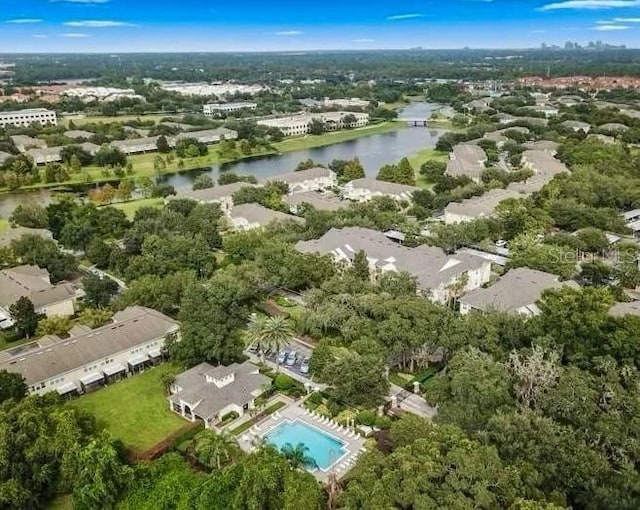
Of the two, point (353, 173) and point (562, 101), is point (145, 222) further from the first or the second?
point (562, 101)

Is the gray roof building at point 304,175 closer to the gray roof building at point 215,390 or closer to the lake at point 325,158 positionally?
the lake at point 325,158

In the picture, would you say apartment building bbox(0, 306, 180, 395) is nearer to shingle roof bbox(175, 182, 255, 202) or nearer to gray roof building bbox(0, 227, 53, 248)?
gray roof building bbox(0, 227, 53, 248)

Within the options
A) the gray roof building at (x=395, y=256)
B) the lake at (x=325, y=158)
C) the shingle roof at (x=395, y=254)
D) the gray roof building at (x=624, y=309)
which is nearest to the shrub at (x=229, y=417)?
the gray roof building at (x=395, y=256)

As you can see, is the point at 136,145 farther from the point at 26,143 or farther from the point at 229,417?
the point at 229,417

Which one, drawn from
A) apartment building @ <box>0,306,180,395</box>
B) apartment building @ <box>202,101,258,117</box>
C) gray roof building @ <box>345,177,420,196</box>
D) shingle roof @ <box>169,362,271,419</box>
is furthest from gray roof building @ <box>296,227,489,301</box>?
apartment building @ <box>202,101,258,117</box>

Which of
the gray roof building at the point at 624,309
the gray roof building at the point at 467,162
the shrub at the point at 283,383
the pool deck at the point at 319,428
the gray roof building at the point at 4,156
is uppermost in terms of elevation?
the gray roof building at the point at 4,156

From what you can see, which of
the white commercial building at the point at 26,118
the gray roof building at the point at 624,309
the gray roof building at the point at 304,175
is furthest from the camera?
the white commercial building at the point at 26,118

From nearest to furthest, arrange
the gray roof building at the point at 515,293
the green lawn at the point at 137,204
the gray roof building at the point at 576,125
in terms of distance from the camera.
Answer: the gray roof building at the point at 515,293 < the green lawn at the point at 137,204 < the gray roof building at the point at 576,125
